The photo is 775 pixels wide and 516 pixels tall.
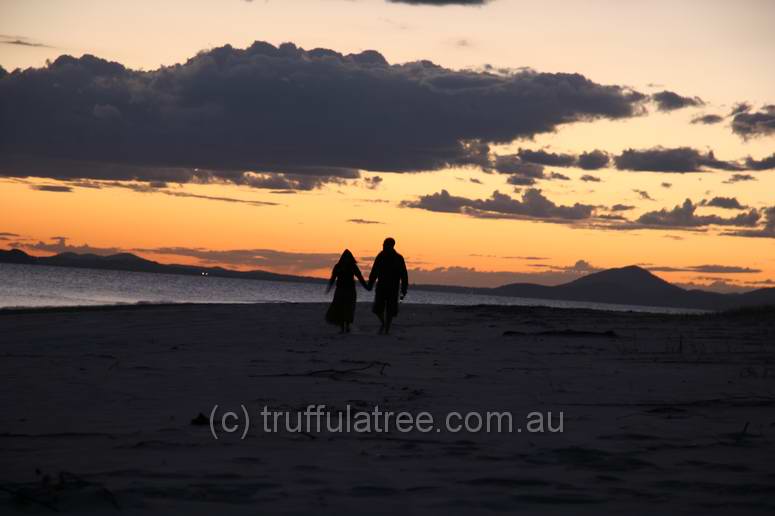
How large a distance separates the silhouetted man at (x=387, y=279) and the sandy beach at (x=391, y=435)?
4482 millimetres

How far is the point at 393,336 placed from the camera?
61.1 feet

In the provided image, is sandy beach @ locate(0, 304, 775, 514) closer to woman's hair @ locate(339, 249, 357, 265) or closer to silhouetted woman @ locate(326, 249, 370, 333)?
silhouetted woman @ locate(326, 249, 370, 333)

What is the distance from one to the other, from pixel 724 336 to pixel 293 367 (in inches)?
408

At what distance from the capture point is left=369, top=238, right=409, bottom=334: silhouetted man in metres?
19.8

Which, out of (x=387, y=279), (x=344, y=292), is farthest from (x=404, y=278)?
(x=344, y=292)

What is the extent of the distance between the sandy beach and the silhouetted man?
4.48 metres

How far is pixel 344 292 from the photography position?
20000 mm

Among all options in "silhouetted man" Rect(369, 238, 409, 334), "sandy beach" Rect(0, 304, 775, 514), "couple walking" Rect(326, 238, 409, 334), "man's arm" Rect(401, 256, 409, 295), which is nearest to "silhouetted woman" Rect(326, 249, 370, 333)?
"couple walking" Rect(326, 238, 409, 334)

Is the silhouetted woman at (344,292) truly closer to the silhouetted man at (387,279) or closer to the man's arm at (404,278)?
the silhouetted man at (387,279)

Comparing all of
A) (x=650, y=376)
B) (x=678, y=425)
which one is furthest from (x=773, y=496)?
(x=650, y=376)

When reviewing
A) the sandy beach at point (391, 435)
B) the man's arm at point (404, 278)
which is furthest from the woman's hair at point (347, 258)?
the sandy beach at point (391, 435)

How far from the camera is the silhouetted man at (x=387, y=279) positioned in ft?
64.8

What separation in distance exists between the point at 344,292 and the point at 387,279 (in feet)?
3.12

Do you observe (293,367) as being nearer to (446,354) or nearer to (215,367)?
(215,367)
